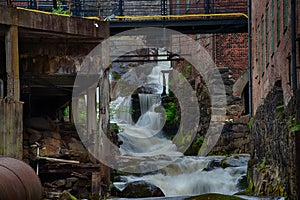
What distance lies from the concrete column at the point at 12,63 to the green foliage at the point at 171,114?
Result: 2089 cm

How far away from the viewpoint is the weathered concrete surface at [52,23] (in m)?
16.8

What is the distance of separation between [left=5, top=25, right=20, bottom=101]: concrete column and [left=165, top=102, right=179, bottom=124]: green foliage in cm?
2089

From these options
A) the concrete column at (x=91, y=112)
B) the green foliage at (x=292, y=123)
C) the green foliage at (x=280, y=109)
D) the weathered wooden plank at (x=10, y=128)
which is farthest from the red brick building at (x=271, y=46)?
the weathered wooden plank at (x=10, y=128)

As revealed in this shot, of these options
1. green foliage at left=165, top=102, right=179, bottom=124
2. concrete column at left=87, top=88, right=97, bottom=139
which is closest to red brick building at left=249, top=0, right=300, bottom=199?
concrete column at left=87, top=88, right=97, bottom=139

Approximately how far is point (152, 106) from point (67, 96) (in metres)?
12.6

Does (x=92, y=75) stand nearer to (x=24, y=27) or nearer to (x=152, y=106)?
(x=24, y=27)

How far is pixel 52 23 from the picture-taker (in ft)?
58.7

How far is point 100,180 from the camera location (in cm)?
1892

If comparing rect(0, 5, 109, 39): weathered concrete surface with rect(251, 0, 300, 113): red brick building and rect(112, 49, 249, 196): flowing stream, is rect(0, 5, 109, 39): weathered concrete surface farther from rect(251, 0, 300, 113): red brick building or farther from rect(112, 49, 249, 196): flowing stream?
rect(112, 49, 249, 196): flowing stream

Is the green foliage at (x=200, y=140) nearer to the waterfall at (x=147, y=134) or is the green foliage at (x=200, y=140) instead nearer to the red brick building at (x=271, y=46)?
the waterfall at (x=147, y=134)

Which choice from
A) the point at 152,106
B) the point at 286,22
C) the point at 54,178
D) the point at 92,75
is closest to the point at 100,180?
the point at 54,178

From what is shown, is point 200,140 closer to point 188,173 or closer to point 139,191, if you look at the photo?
point 188,173

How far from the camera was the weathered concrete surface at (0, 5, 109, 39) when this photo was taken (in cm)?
1678

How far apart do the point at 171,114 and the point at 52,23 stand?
20.4m
